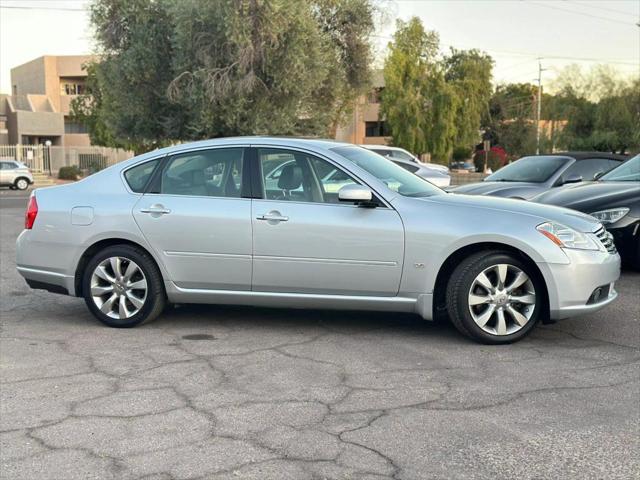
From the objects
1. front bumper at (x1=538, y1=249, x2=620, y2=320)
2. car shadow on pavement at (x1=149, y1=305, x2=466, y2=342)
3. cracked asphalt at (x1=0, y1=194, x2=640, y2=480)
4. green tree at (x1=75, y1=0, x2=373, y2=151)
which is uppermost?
green tree at (x1=75, y1=0, x2=373, y2=151)

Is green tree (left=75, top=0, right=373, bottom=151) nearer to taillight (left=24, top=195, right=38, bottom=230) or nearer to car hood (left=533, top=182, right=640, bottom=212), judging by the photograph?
car hood (left=533, top=182, right=640, bottom=212)

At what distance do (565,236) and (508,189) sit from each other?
5.38 meters

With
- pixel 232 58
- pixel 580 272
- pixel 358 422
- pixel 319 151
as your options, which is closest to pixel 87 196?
pixel 319 151

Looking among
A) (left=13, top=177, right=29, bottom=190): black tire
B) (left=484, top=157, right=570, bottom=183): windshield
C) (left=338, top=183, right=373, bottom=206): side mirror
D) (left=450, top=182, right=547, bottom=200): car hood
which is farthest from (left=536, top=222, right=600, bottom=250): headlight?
(left=13, top=177, right=29, bottom=190): black tire

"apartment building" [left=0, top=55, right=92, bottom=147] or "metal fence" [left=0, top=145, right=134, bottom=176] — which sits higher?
"apartment building" [left=0, top=55, right=92, bottom=147]

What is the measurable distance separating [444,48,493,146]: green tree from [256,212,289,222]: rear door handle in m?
43.4

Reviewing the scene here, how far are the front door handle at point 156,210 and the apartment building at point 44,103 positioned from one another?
55.7 metres

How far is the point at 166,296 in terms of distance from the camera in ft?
20.8

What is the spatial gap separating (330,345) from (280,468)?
7.48 feet

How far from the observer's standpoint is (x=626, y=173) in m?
9.67

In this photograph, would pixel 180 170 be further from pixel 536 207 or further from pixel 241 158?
pixel 536 207

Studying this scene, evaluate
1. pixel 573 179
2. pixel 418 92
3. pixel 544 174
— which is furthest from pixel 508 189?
pixel 418 92

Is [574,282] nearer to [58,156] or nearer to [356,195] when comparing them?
[356,195]

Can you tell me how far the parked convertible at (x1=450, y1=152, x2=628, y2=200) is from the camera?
1091 cm
